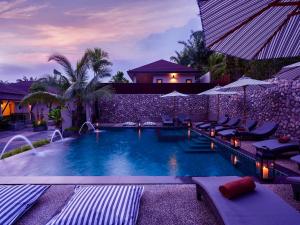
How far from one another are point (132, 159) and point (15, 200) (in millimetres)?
7113

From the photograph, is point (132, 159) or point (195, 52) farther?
point (195, 52)

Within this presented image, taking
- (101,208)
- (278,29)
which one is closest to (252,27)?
(278,29)

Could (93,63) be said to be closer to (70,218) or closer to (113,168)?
(113,168)

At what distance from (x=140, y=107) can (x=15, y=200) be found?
2047 cm

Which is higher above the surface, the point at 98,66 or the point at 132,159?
the point at 98,66

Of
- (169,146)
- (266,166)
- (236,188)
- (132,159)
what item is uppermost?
(236,188)

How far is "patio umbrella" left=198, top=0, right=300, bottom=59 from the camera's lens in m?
3.13

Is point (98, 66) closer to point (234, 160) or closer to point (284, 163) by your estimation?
point (234, 160)

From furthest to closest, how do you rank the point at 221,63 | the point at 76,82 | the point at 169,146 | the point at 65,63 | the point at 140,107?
the point at 221,63, the point at 140,107, the point at 65,63, the point at 76,82, the point at 169,146

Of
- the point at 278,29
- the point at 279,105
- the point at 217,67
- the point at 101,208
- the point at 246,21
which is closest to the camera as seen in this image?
the point at 246,21

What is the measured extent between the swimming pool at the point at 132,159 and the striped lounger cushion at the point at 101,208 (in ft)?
14.3

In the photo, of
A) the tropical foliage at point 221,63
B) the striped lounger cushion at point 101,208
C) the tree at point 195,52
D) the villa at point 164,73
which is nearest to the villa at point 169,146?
the striped lounger cushion at point 101,208

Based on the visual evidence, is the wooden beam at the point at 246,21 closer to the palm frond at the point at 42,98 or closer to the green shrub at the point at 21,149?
the green shrub at the point at 21,149

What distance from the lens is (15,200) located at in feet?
14.4
